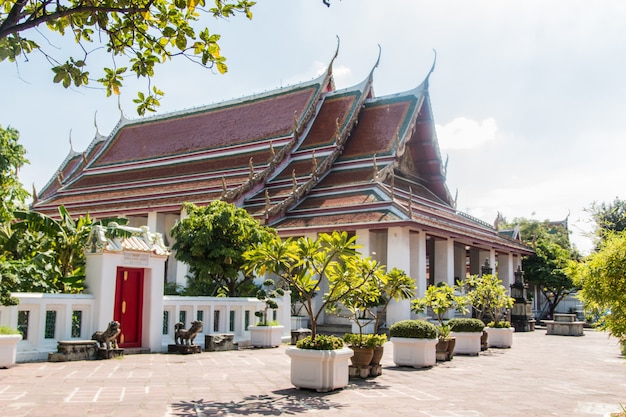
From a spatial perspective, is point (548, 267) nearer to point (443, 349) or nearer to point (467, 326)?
point (467, 326)

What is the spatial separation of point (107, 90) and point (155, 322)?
7.86 meters

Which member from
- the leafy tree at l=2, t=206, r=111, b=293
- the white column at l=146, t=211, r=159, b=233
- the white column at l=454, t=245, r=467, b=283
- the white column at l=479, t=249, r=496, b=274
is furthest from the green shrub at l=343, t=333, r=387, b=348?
the white column at l=454, t=245, r=467, b=283

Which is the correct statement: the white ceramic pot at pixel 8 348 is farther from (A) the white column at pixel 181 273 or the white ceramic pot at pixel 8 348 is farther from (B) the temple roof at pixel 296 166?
(A) the white column at pixel 181 273

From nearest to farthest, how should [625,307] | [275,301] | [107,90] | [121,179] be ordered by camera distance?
1. [107,90]
2. [625,307]
3. [275,301]
4. [121,179]

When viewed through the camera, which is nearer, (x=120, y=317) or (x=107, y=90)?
(x=107, y=90)

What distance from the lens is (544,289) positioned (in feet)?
115

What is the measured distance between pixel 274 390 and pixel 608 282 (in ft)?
13.4

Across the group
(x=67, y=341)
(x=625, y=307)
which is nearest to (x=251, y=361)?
(x=67, y=341)

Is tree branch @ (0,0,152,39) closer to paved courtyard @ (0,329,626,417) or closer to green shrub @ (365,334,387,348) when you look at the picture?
paved courtyard @ (0,329,626,417)

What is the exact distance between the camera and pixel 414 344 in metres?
10.8

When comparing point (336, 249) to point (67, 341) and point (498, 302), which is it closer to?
point (67, 341)

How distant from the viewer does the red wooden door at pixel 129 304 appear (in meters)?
12.2

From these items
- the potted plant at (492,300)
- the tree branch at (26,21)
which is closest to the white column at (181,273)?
the potted plant at (492,300)

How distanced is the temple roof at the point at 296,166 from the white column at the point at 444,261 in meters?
0.77
